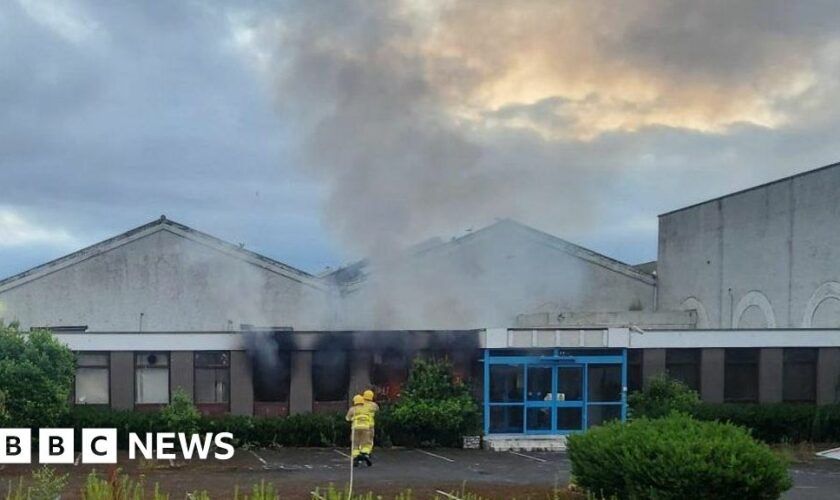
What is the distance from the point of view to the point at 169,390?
25.7m

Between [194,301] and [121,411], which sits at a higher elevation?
[194,301]

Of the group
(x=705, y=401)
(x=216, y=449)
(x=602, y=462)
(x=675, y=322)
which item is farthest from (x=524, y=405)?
(x=675, y=322)

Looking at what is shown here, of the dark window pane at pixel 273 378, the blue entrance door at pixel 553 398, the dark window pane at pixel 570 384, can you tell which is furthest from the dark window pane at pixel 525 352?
the dark window pane at pixel 273 378

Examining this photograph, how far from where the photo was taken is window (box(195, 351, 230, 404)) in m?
25.7

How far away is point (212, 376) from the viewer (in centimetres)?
2581

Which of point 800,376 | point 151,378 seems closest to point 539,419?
point 800,376

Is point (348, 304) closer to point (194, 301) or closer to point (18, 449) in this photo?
point (194, 301)

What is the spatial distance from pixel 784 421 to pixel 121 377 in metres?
19.0

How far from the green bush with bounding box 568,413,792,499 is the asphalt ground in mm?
2190

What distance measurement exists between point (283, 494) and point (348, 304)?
59.9 ft

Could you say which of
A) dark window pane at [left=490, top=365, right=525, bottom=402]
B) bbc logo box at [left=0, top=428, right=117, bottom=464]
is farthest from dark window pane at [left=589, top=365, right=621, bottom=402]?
bbc logo box at [left=0, top=428, right=117, bottom=464]

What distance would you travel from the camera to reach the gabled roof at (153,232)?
3350 cm

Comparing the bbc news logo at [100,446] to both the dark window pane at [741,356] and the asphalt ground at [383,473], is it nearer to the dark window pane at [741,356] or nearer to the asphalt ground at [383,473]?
the asphalt ground at [383,473]

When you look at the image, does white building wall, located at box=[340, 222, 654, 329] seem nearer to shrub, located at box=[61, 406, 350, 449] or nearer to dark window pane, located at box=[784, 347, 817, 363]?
shrub, located at box=[61, 406, 350, 449]
